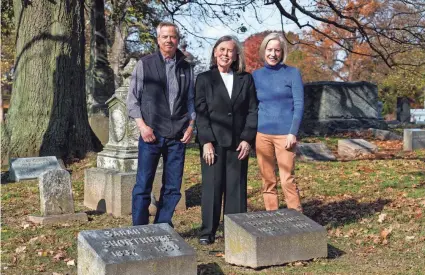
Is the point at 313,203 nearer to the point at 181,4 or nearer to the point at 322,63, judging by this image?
the point at 181,4

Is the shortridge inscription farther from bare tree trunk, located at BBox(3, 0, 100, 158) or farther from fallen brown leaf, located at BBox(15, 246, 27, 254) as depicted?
bare tree trunk, located at BBox(3, 0, 100, 158)

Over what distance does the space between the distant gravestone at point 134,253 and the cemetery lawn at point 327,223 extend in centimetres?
61

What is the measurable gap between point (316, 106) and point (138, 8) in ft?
23.0

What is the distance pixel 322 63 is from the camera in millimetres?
48031

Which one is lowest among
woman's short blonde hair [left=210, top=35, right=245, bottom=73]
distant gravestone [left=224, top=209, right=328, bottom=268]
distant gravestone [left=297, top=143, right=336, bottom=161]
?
distant gravestone [left=224, top=209, right=328, bottom=268]

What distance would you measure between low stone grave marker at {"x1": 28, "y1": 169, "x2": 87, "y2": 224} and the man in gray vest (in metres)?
1.88

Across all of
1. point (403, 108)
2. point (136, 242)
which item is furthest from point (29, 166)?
point (403, 108)

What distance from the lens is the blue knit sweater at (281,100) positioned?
611 cm

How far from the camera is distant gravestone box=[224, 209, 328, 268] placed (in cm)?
550

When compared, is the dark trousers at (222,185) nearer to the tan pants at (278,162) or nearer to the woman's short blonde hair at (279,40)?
the tan pants at (278,162)

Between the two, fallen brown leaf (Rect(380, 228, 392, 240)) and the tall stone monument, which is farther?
the tall stone monument

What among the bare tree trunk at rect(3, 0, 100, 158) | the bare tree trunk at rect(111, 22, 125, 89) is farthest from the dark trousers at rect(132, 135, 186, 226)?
the bare tree trunk at rect(111, 22, 125, 89)

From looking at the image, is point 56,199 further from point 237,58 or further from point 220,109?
point 237,58

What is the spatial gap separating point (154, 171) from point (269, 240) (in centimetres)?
136
